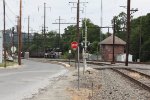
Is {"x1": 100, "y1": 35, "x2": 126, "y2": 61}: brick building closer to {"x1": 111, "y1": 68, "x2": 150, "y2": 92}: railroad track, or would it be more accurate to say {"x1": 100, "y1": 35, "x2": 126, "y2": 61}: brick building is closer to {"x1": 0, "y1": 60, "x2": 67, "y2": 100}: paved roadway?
{"x1": 0, "y1": 60, "x2": 67, "y2": 100}: paved roadway

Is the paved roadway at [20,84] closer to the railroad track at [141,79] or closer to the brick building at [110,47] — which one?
the railroad track at [141,79]

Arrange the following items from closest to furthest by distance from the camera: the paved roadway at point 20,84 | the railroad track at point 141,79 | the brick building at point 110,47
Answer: the paved roadway at point 20,84
the railroad track at point 141,79
the brick building at point 110,47

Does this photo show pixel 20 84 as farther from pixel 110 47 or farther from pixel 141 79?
pixel 110 47

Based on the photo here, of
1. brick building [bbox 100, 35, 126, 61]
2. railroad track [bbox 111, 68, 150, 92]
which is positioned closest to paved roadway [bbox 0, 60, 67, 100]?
railroad track [bbox 111, 68, 150, 92]

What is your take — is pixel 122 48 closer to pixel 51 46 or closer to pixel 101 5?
pixel 101 5

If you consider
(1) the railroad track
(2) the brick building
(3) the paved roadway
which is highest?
(2) the brick building

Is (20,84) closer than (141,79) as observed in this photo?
Yes

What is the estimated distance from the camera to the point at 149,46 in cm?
10912

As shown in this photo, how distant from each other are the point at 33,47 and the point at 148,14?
5172 cm

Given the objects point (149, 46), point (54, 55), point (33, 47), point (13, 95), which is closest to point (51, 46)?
point (33, 47)

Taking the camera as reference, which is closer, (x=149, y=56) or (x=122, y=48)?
(x=149, y=56)

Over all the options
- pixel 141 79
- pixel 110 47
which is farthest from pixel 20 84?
pixel 110 47

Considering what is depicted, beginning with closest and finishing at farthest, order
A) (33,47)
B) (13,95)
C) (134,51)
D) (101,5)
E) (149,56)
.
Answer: (13,95), (149,56), (134,51), (101,5), (33,47)

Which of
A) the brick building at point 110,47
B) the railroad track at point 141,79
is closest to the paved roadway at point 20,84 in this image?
the railroad track at point 141,79
